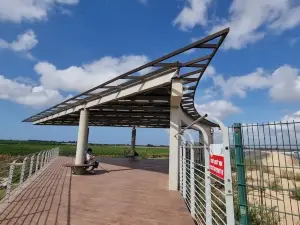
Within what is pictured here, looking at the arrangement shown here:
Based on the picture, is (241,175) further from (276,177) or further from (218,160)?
(276,177)

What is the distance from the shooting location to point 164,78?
24.7 feet

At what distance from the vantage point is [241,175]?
249cm

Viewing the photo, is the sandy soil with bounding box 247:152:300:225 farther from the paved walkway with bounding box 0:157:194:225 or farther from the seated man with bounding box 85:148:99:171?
the seated man with bounding box 85:148:99:171

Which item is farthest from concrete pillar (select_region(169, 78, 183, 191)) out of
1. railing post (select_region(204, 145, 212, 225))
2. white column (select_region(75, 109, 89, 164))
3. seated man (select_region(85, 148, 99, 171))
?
white column (select_region(75, 109, 89, 164))

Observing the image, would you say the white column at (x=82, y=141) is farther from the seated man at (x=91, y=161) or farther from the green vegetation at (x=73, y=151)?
the green vegetation at (x=73, y=151)

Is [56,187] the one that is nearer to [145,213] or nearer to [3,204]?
[3,204]

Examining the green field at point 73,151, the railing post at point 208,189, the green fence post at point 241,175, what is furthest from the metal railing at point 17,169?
the green field at point 73,151

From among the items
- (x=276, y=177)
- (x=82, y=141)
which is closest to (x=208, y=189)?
(x=276, y=177)

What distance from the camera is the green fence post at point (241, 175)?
242cm

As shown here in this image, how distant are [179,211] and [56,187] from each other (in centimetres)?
448

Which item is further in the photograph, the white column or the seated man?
the white column

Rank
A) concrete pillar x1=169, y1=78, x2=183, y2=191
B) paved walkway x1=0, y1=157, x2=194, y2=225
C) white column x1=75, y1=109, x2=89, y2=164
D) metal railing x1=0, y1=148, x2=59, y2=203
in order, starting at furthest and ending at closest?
white column x1=75, y1=109, x2=89, y2=164, concrete pillar x1=169, y1=78, x2=183, y2=191, metal railing x1=0, y1=148, x2=59, y2=203, paved walkway x1=0, y1=157, x2=194, y2=225

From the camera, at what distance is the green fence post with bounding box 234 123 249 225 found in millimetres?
2416

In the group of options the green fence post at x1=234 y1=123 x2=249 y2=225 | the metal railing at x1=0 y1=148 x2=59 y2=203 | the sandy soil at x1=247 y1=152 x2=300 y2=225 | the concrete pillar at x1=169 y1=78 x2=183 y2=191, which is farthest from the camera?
the concrete pillar at x1=169 y1=78 x2=183 y2=191
